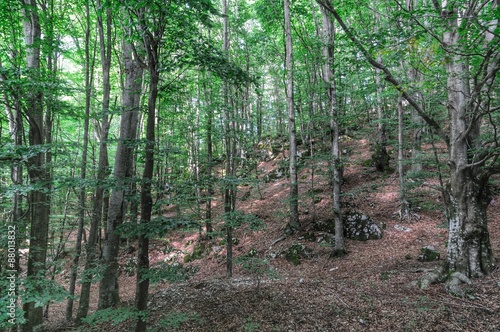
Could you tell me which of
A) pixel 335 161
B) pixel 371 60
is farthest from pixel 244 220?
pixel 335 161

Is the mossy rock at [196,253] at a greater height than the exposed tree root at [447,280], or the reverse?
the exposed tree root at [447,280]

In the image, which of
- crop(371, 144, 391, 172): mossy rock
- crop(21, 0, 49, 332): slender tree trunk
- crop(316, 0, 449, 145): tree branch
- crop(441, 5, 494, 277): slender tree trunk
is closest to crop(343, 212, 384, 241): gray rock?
crop(441, 5, 494, 277): slender tree trunk

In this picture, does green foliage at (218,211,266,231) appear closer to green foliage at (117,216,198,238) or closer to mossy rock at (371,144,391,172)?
green foliage at (117,216,198,238)

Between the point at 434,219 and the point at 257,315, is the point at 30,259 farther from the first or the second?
the point at 434,219

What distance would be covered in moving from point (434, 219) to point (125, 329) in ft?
35.6

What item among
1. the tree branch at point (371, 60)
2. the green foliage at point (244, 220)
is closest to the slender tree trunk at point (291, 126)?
the green foliage at point (244, 220)

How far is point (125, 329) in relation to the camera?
17.0 feet

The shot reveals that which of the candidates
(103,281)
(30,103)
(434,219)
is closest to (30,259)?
(103,281)

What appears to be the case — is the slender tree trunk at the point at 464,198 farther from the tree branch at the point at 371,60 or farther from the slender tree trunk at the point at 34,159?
the slender tree trunk at the point at 34,159

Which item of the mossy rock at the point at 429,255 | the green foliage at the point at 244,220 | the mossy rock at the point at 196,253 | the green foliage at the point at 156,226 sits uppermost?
the green foliage at the point at 156,226

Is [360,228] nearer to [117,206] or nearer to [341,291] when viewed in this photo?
[341,291]

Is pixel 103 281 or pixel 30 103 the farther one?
pixel 103 281

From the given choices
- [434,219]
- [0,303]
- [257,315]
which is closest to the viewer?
[0,303]

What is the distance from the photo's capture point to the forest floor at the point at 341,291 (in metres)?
4.31
